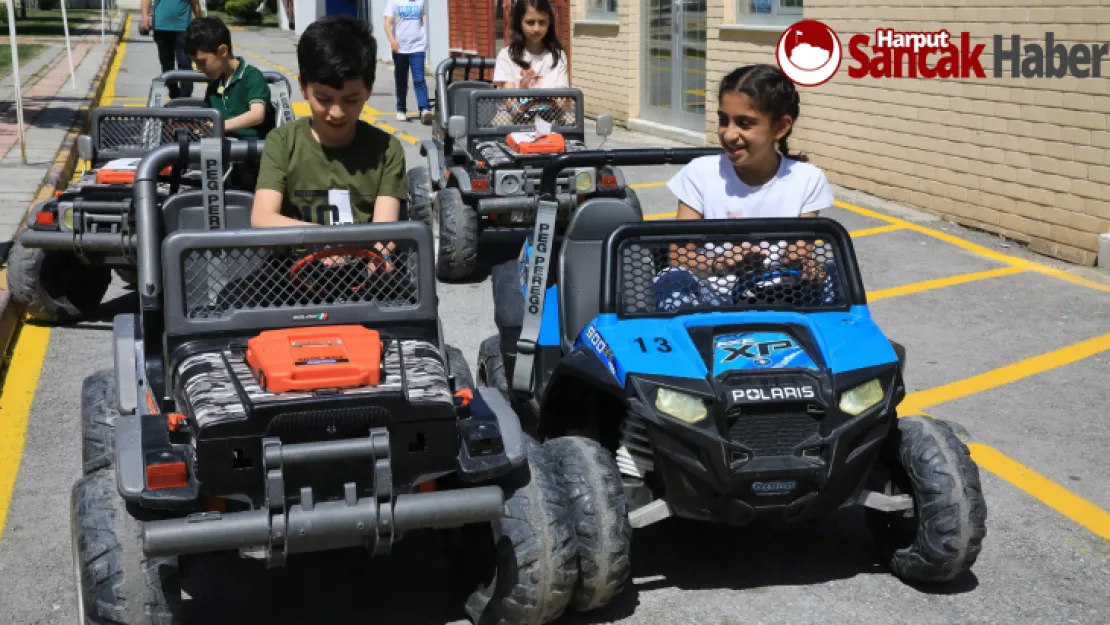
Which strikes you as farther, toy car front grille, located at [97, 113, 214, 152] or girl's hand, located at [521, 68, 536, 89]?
girl's hand, located at [521, 68, 536, 89]

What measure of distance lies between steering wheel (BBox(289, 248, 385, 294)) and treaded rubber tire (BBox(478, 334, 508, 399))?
1540 millimetres

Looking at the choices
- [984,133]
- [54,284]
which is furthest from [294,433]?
[984,133]

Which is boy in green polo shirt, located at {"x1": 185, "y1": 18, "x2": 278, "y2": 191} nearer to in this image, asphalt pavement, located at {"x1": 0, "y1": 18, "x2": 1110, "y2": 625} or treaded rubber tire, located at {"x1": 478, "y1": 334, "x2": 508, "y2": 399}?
asphalt pavement, located at {"x1": 0, "y1": 18, "x2": 1110, "y2": 625}

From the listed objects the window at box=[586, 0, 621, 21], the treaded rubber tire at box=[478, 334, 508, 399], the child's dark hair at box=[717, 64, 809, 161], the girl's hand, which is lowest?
the treaded rubber tire at box=[478, 334, 508, 399]

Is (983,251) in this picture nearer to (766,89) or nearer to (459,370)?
(766,89)

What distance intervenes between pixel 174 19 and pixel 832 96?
709cm

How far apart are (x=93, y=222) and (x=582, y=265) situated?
359 centimetres

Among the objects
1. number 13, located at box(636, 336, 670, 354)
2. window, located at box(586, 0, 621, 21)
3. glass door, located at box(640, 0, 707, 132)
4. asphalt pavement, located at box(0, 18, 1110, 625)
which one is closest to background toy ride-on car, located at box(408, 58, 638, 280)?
asphalt pavement, located at box(0, 18, 1110, 625)

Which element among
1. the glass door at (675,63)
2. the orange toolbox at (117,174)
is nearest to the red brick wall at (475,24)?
the glass door at (675,63)

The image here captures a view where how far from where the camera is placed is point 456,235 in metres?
8.81

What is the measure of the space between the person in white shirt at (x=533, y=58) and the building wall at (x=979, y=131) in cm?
326

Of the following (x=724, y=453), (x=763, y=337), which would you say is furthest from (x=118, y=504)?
(x=763, y=337)

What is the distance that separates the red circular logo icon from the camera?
41.4 ft

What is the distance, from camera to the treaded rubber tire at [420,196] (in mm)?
9695
